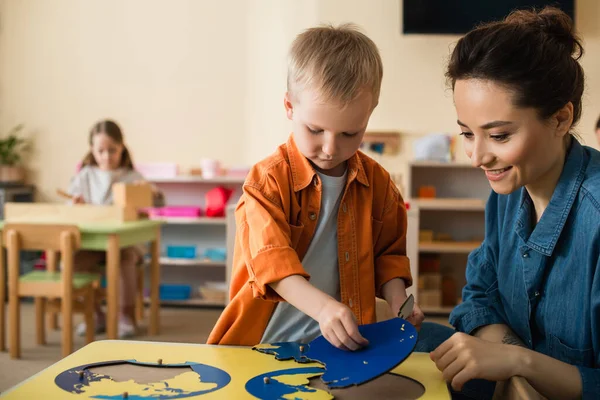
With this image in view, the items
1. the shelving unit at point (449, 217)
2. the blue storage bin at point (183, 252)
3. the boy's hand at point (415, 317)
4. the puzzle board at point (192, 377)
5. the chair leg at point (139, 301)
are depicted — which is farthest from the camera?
the blue storage bin at point (183, 252)

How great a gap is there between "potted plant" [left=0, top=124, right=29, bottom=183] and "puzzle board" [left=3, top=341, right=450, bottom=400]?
14.4ft

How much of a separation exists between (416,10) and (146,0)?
2.06m

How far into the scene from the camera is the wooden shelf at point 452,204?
4699 mm

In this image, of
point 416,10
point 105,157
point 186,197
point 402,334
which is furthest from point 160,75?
point 402,334

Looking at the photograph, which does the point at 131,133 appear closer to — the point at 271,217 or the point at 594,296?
the point at 271,217

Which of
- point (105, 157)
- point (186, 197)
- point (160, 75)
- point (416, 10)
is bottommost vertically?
point (186, 197)

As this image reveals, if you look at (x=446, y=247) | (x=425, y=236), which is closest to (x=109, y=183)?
(x=425, y=236)

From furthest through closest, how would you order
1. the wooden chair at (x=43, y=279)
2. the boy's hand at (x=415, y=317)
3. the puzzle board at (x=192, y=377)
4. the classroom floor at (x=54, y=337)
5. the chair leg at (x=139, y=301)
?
the chair leg at (x=139, y=301), the wooden chair at (x=43, y=279), the classroom floor at (x=54, y=337), the boy's hand at (x=415, y=317), the puzzle board at (x=192, y=377)

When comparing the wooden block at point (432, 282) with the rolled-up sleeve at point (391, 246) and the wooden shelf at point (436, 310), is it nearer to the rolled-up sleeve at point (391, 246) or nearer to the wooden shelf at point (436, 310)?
the wooden shelf at point (436, 310)

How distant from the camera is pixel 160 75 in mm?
5363

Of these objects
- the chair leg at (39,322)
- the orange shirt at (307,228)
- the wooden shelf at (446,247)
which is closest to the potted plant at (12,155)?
the chair leg at (39,322)

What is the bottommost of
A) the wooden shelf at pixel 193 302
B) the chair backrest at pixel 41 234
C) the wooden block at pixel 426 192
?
the wooden shelf at pixel 193 302

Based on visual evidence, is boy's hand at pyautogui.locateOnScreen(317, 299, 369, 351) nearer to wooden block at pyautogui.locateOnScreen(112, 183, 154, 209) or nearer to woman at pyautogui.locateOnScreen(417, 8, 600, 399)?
woman at pyautogui.locateOnScreen(417, 8, 600, 399)

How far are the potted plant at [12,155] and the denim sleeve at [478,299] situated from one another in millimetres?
4490
